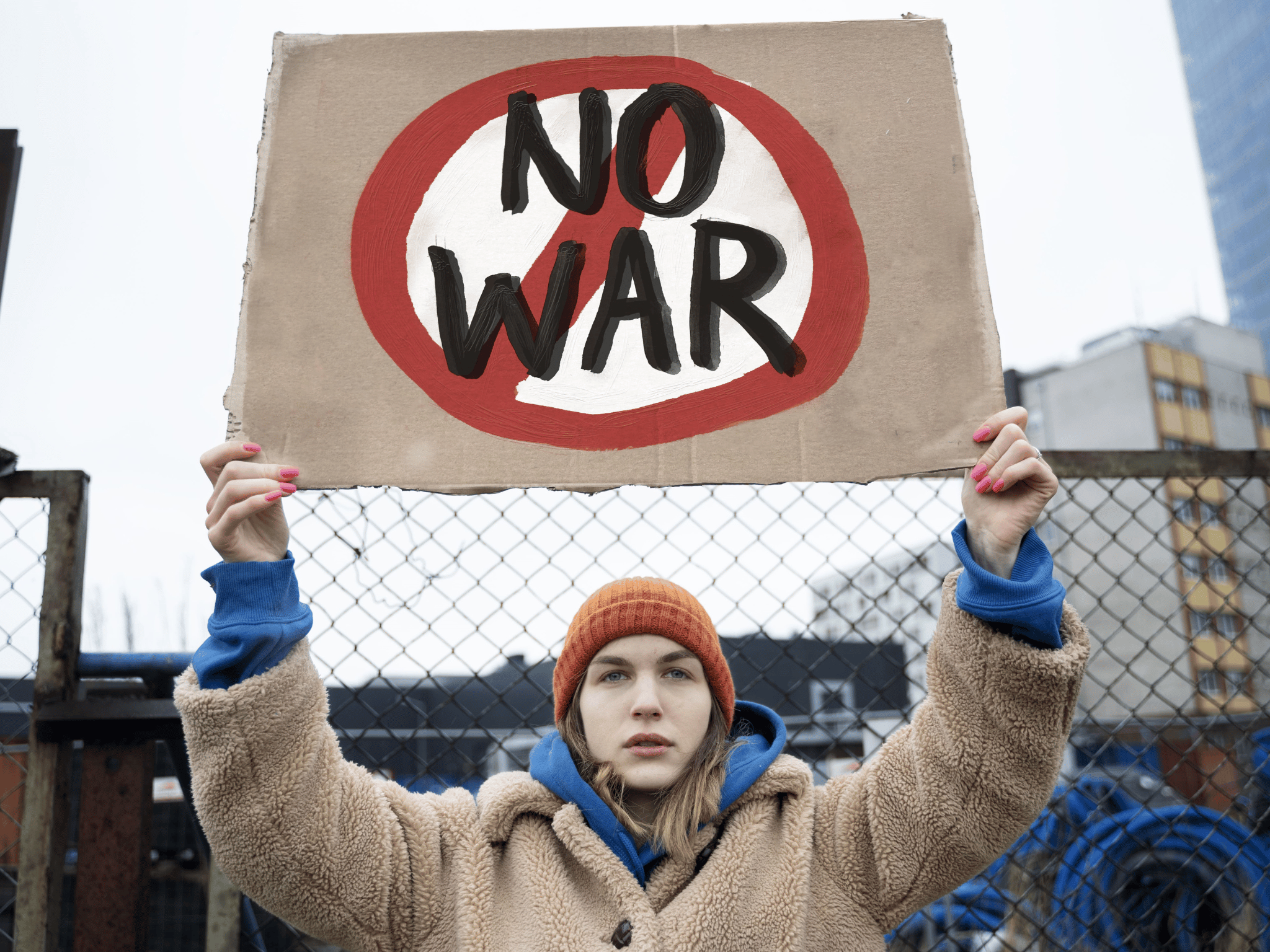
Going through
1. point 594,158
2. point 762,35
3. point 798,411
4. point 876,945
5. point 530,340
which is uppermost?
point 762,35

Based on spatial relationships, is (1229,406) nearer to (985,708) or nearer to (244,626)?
(985,708)

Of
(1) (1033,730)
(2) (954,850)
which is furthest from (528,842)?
(1) (1033,730)

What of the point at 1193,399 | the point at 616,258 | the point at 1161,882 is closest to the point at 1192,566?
the point at 1161,882

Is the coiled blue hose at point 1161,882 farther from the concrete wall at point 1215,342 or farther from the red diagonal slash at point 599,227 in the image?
the concrete wall at point 1215,342

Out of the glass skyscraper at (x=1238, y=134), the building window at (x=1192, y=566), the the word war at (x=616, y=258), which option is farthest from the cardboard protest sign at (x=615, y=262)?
the glass skyscraper at (x=1238, y=134)

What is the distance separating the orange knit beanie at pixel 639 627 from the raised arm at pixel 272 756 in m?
0.37

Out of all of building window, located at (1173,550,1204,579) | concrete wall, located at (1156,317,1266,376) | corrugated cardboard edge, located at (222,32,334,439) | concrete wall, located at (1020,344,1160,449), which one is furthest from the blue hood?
concrete wall, located at (1156,317,1266,376)

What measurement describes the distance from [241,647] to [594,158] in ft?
3.09

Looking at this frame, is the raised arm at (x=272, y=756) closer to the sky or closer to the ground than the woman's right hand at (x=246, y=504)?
closer to the ground

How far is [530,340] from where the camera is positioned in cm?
138

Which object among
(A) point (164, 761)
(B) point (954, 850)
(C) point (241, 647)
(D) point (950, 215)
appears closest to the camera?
(C) point (241, 647)

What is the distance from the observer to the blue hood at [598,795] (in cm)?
138

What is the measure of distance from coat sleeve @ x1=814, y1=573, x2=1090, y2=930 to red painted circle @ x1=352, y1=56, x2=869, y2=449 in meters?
0.43

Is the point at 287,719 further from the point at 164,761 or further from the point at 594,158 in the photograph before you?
the point at 164,761
